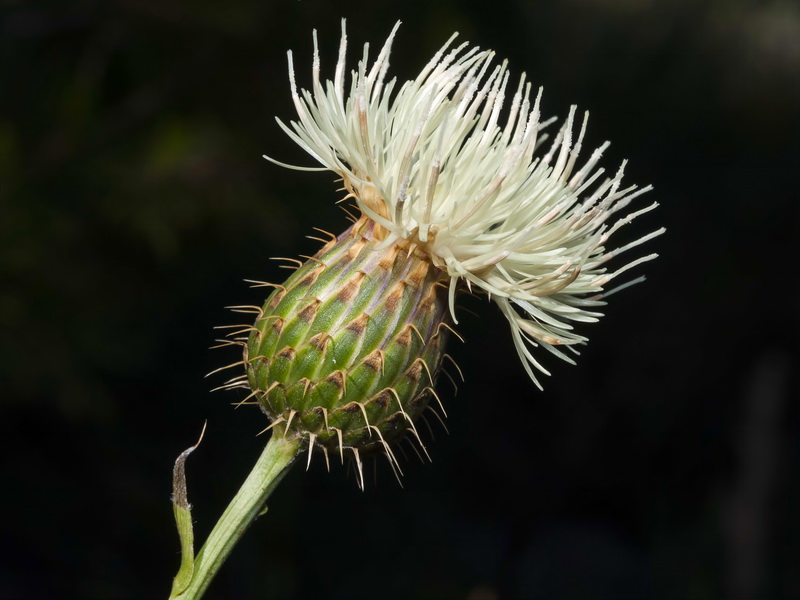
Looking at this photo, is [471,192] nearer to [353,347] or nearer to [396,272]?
[396,272]

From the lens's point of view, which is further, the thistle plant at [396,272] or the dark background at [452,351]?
the dark background at [452,351]

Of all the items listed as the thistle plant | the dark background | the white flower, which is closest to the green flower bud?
the thistle plant

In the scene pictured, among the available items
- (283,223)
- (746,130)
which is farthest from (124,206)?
(746,130)

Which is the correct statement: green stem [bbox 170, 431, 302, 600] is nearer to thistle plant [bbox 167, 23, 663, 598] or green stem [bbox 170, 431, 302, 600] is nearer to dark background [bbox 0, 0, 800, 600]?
thistle plant [bbox 167, 23, 663, 598]

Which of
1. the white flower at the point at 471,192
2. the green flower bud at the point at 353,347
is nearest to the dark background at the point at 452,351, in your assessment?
the white flower at the point at 471,192

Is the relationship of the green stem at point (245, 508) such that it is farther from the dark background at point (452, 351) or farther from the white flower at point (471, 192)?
the dark background at point (452, 351)

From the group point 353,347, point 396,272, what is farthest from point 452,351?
point 353,347
